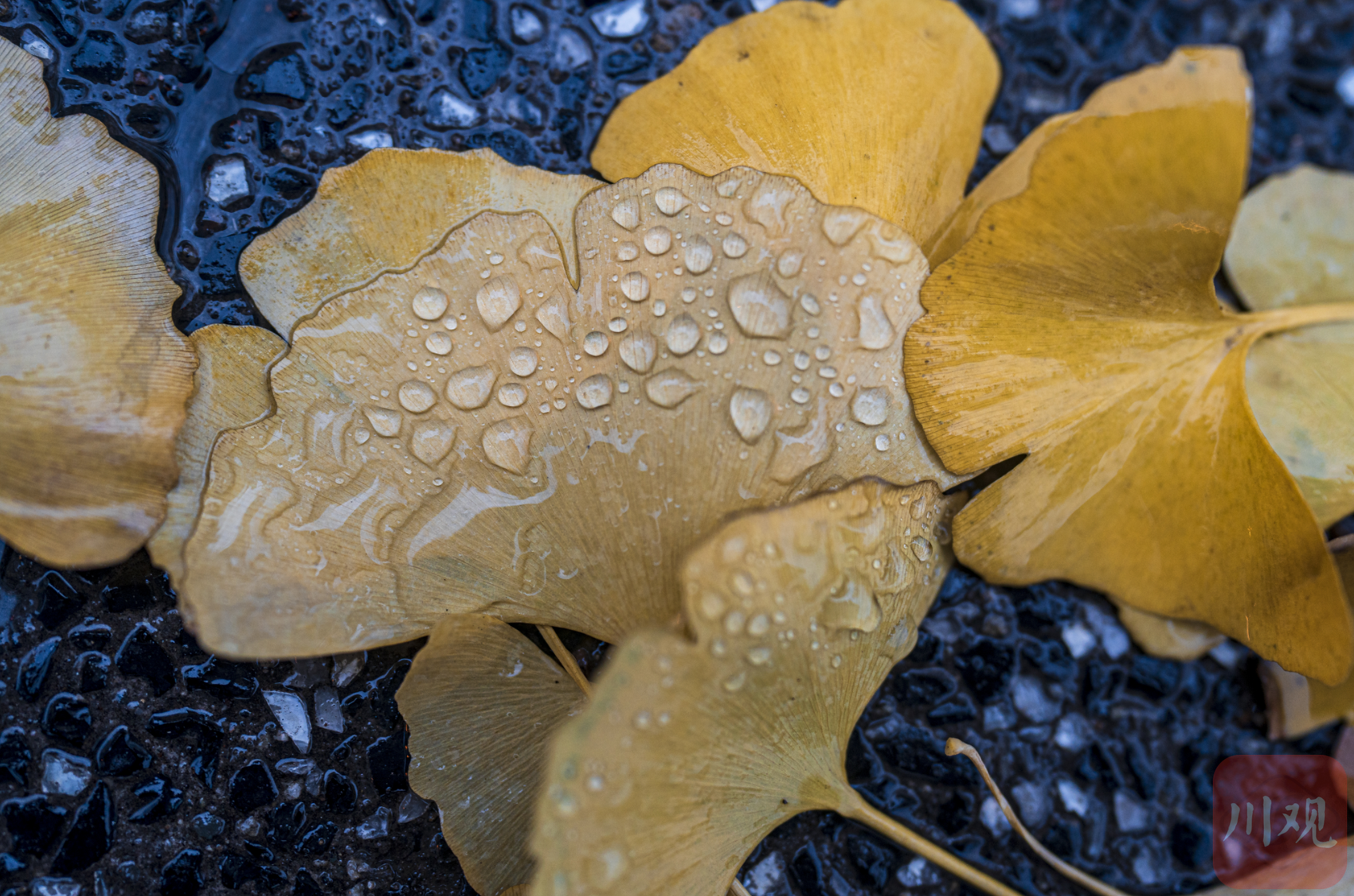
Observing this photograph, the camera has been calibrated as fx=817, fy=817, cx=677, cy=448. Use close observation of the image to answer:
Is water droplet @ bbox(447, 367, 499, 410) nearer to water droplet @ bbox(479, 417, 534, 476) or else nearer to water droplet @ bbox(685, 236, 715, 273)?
water droplet @ bbox(479, 417, 534, 476)

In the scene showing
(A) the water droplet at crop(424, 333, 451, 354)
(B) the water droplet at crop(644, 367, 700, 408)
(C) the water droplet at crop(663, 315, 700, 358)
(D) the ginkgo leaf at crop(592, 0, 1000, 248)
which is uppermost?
(D) the ginkgo leaf at crop(592, 0, 1000, 248)

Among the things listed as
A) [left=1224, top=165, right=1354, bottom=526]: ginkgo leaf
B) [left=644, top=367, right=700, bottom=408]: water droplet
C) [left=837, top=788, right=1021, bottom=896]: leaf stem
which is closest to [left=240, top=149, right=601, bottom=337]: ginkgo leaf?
[left=644, top=367, right=700, bottom=408]: water droplet

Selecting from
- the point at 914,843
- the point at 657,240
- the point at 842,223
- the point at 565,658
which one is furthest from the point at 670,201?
the point at 914,843

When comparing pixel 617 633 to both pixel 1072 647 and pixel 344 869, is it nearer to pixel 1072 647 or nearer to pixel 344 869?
pixel 344 869

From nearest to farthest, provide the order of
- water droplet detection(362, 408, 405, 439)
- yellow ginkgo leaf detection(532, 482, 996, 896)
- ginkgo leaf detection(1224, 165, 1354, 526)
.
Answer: yellow ginkgo leaf detection(532, 482, 996, 896) → water droplet detection(362, 408, 405, 439) → ginkgo leaf detection(1224, 165, 1354, 526)

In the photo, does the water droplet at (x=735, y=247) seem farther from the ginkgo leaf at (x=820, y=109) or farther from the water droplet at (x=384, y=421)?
the water droplet at (x=384, y=421)

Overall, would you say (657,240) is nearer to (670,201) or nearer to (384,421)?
(670,201)
